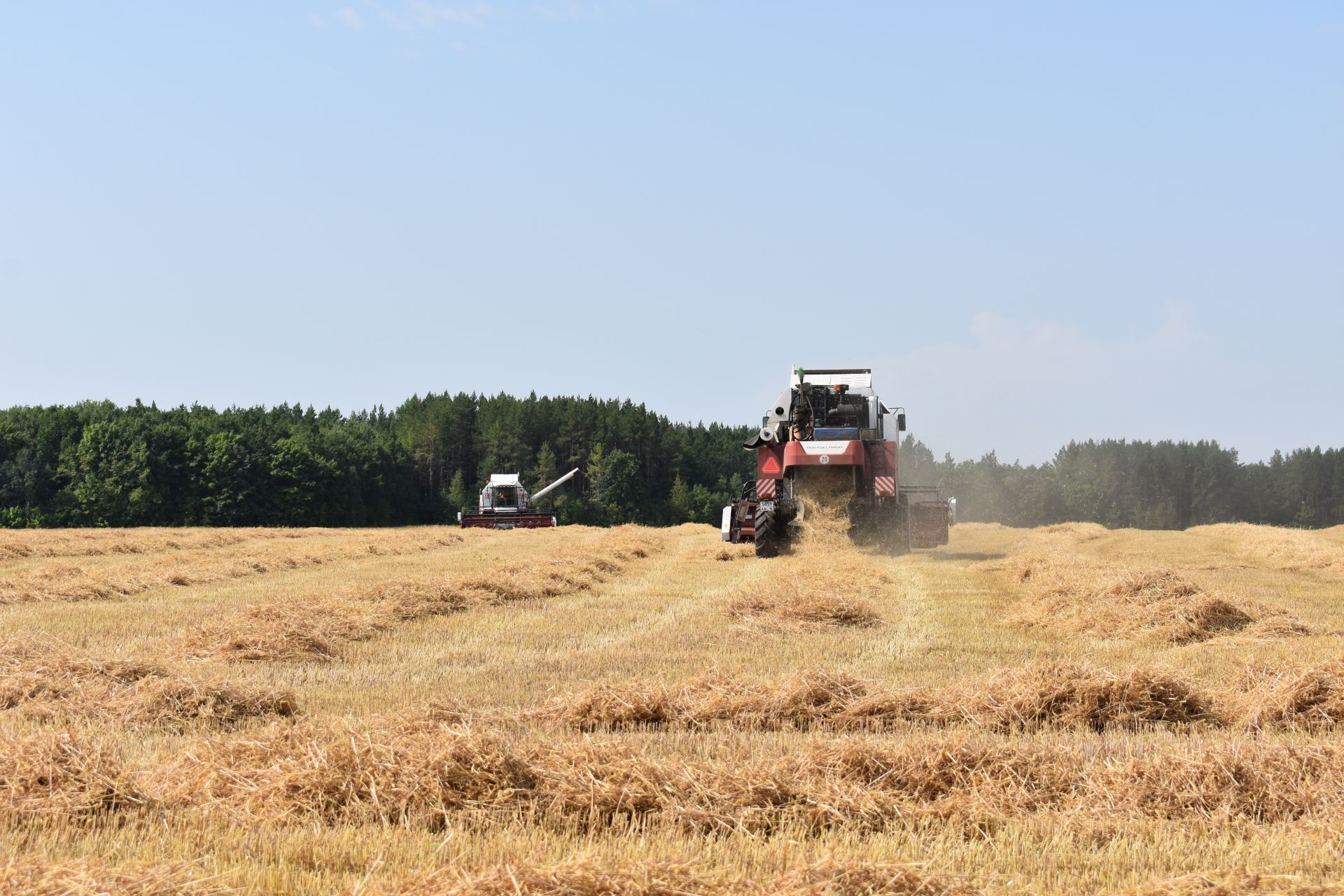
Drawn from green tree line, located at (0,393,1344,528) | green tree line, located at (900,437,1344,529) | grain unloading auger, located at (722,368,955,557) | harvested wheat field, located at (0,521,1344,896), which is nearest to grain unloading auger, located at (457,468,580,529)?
green tree line, located at (0,393,1344,528)

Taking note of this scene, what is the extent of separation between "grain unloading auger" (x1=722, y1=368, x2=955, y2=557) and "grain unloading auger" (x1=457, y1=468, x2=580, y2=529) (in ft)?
86.2

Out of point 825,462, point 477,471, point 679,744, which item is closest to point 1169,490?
point 477,471

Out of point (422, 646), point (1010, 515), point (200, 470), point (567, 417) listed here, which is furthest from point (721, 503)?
point (422, 646)

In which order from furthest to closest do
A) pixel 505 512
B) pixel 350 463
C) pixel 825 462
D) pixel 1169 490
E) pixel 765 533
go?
1. pixel 1169 490
2. pixel 350 463
3. pixel 505 512
4. pixel 765 533
5. pixel 825 462

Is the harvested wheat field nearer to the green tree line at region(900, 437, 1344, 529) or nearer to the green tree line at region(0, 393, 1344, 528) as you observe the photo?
the green tree line at region(0, 393, 1344, 528)

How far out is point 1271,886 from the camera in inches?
157

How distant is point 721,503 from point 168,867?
280ft

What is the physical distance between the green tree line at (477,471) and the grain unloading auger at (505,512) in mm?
17587

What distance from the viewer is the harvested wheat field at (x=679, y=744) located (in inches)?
171

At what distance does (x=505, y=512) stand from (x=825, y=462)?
31.7m

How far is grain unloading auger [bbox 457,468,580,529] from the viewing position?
164ft

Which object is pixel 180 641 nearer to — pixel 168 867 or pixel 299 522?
pixel 168 867

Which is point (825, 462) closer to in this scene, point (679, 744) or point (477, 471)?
point (679, 744)

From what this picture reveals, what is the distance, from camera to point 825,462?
22.3 m
